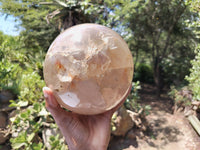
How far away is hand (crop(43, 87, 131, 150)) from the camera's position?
4.29ft

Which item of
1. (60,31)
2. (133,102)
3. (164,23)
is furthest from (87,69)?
(164,23)

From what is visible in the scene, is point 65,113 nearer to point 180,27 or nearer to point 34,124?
point 34,124

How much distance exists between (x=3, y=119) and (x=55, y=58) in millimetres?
3009

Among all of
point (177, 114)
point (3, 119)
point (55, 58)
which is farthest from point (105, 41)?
point (177, 114)

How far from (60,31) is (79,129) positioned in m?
3.04

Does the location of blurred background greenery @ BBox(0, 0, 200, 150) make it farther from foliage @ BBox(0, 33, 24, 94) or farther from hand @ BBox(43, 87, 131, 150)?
hand @ BBox(43, 87, 131, 150)

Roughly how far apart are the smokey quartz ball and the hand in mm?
185

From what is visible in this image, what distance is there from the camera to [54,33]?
5.86 meters

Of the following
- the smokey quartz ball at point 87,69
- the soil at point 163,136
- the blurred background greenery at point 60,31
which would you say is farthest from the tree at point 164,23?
the smokey quartz ball at point 87,69

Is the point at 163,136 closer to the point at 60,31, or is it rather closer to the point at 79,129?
the point at 79,129

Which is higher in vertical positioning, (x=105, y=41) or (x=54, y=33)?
(x=105, y=41)

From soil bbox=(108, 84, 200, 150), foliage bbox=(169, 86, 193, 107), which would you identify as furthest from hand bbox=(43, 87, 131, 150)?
foliage bbox=(169, 86, 193, 107)

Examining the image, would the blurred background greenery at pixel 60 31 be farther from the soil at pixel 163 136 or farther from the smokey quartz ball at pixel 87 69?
the smokey quartz ball at pixel 87 69

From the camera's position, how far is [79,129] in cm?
138
